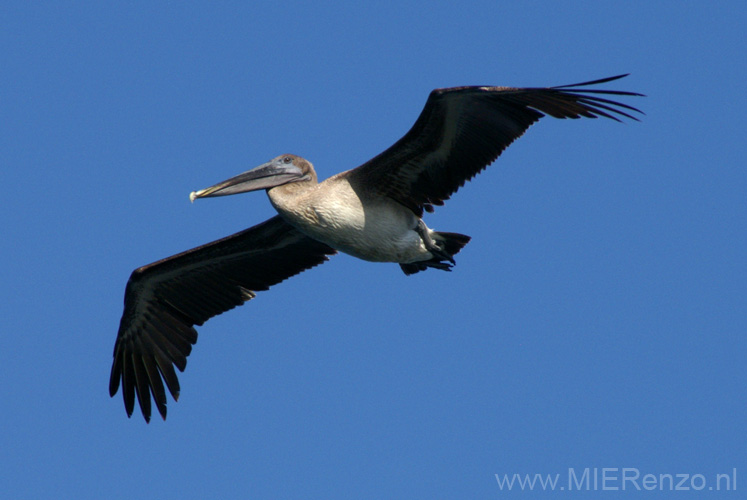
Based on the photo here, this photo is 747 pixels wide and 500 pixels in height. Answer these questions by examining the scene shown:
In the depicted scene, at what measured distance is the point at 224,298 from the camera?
12438 mm

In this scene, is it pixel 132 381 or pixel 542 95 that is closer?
pixel 542 95

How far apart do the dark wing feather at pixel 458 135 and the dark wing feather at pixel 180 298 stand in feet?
6.18

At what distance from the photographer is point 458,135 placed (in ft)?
33.3

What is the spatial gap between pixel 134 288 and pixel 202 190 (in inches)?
90.3

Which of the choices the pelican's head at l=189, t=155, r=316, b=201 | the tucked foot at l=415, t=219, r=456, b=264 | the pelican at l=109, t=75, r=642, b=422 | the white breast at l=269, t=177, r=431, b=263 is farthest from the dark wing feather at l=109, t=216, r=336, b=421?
the tucked foot at l=415, t=219, r=456, b=264

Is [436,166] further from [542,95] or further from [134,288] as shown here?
[134,288]

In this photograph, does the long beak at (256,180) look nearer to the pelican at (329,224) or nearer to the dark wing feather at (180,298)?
the pelican at (329,224)

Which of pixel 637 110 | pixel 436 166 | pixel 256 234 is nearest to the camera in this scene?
pixel 637 110

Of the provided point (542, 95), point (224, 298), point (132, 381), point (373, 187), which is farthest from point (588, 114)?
point (132, 381)

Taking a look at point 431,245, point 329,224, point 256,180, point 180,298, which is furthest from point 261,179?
point 180,298

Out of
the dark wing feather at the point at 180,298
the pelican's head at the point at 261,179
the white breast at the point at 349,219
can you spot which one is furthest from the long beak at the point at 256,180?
the dark wing feather at the point at 180,298

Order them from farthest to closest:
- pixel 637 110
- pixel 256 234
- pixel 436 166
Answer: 1. pixel 256 234
2. pixel 436 166
3. pixel 637 110

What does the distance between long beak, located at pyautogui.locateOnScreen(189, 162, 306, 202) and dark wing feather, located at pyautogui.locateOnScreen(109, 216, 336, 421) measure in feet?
4.60

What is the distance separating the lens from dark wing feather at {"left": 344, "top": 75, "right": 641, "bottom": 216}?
31.1 feet
